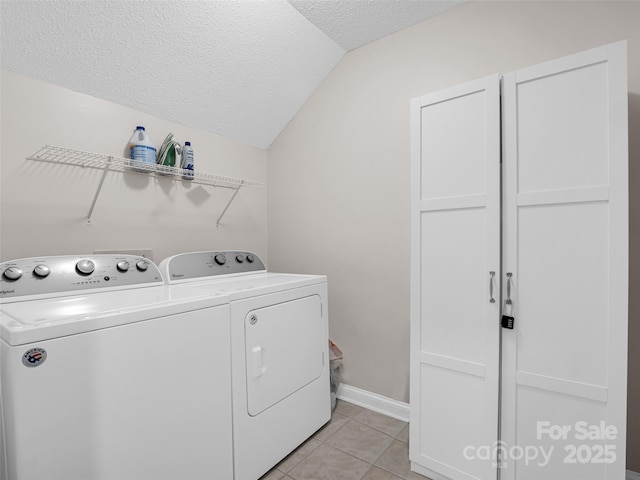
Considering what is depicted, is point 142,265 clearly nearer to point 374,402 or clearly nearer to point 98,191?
point 98,191

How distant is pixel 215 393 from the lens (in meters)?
1.31

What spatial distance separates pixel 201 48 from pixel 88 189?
3.33ft

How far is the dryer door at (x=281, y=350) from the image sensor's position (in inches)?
Answer: 58.2

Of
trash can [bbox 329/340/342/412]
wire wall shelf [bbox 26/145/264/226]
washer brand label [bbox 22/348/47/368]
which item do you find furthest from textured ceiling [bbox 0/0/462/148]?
trash can [bbox 329/340/342/412]

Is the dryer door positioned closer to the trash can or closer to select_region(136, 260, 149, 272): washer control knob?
the trash can

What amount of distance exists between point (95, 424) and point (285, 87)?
2.23 m

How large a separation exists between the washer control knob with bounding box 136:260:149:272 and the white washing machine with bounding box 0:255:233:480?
3.2 inches

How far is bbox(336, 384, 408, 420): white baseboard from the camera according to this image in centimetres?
207

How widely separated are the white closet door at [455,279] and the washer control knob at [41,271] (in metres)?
1.64

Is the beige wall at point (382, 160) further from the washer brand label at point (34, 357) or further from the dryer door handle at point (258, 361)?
the washer brand label at point (34, 357)

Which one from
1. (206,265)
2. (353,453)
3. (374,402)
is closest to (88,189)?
(206,265)

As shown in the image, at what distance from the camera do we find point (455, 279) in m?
1.49

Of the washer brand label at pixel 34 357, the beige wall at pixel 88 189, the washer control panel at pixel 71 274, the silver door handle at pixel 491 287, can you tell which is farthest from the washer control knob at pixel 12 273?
the silver door handle at pixel 491 287

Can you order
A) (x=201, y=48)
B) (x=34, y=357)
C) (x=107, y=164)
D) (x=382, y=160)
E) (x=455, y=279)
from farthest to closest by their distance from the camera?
(x=382, y=160) → (x=201, y=48) → (x=107, y=164) → (x=455, y=279) → (x=34, y=357)
